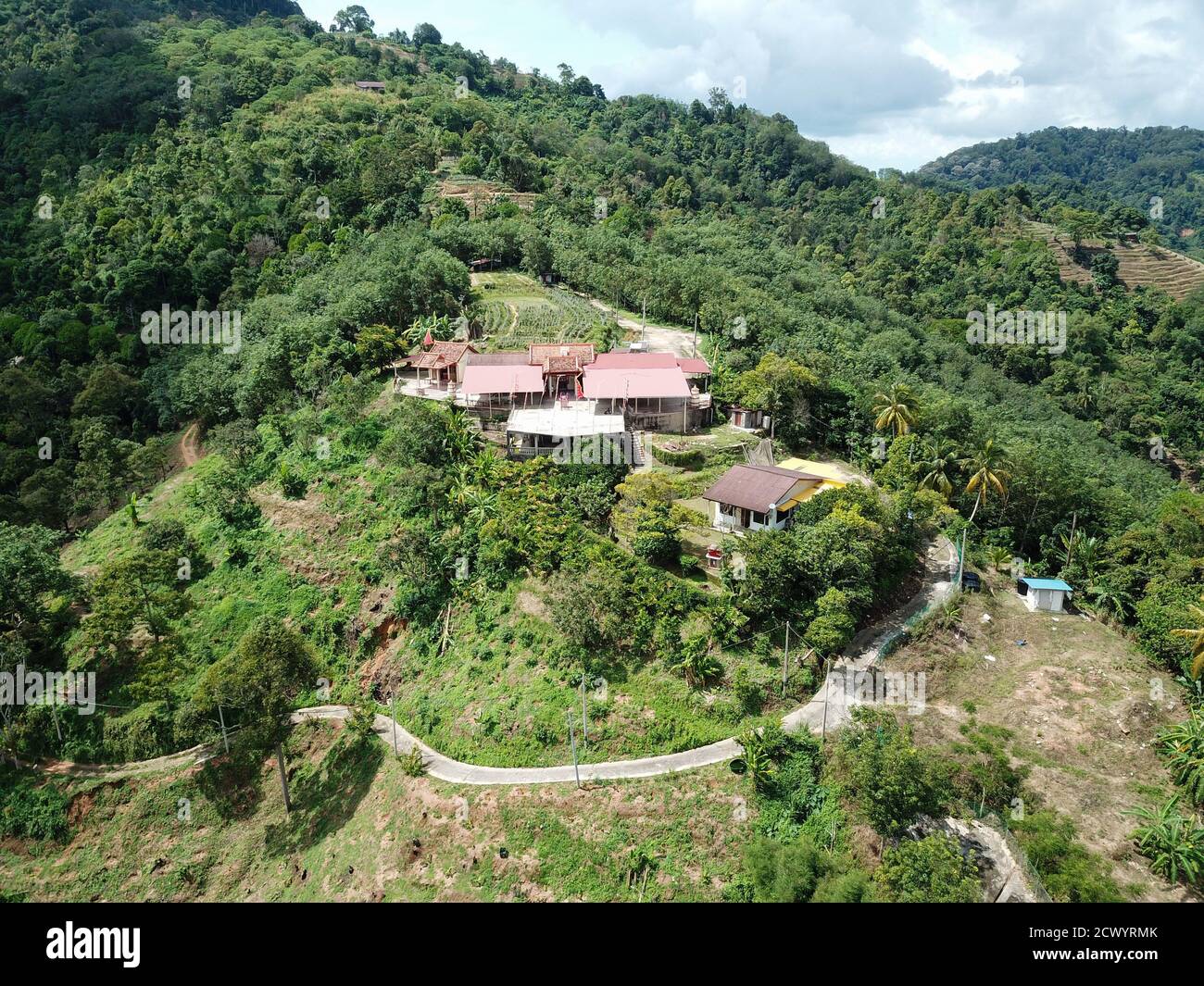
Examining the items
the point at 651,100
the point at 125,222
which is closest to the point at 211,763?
the point at 125,222

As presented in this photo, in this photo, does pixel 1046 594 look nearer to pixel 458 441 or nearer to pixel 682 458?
pixel 682 458

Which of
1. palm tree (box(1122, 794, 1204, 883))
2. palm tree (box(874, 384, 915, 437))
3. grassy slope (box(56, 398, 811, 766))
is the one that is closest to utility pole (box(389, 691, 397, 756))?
grassy slope (box(56, 398, 811, 766))

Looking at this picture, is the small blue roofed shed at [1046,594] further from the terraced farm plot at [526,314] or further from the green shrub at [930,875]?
the terraced farm plot at [526,314]

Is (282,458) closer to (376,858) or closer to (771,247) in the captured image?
(376,858)

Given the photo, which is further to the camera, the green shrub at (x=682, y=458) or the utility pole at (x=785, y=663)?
the green shrub at (x=682, y=458)

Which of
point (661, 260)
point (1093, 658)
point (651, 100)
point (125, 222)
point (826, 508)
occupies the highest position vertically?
point (651, 100)

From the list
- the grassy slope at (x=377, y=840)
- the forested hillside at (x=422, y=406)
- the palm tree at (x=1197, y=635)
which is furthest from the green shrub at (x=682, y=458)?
the palm tree at (x=1197, y=635)

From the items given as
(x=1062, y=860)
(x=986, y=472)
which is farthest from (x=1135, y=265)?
(x=1062, y=860)

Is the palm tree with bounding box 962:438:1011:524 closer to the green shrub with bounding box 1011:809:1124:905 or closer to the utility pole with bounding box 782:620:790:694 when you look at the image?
the utility pole with bounding box 782:620:790:694
